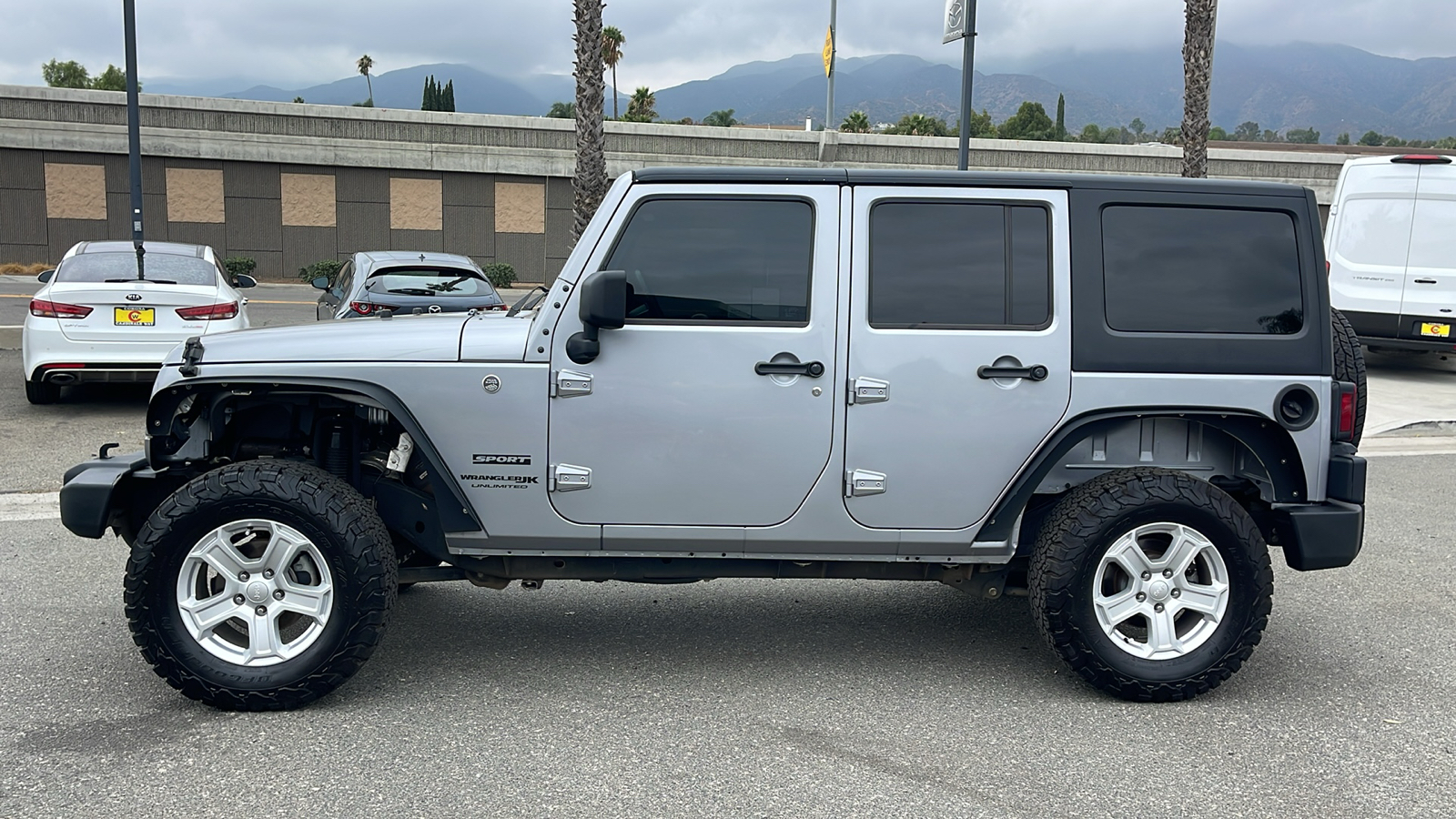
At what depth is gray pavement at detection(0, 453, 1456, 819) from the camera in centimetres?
369

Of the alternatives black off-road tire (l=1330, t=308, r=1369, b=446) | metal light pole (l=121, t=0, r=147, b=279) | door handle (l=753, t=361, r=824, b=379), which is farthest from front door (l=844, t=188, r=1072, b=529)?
metal light pole (l=121, t=0, r=147, b=279)

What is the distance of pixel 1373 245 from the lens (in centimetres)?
1455

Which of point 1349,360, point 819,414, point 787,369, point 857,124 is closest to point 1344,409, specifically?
point 1349,360

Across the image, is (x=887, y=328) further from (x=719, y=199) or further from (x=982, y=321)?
(x=719, y=199)

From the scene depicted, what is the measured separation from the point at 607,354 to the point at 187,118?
2847cm

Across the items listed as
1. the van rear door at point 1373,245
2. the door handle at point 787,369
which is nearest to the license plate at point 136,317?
the door handle at point 787,369

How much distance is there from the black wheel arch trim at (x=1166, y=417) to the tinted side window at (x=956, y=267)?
455 mm

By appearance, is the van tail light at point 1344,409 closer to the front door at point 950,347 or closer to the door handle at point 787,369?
the front door at point 950,347

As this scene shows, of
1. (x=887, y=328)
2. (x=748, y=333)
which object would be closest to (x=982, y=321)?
(x=887, y=328)

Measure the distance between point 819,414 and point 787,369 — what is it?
8.3 inches

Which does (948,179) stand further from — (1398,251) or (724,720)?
(1398,251)

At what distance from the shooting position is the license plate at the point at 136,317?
33.5 feet

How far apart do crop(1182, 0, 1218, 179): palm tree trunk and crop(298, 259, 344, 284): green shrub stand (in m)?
19.1

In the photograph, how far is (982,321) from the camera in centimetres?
454
